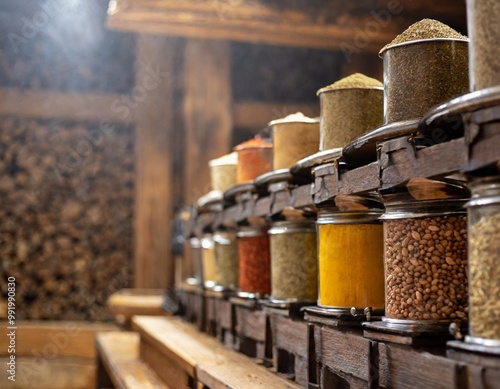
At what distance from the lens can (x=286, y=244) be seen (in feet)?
7.54

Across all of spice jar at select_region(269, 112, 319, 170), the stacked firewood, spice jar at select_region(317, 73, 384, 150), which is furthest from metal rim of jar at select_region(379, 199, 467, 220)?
→ the stacked firewood

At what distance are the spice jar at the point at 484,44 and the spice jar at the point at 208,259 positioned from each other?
7.56 feet

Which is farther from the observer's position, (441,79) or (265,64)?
(265,64)

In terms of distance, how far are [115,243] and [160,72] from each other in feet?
4.46

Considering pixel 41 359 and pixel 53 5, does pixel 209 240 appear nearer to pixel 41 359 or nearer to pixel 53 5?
pixel 41 359

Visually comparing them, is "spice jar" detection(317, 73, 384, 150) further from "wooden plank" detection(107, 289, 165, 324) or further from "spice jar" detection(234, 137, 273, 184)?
"wooden plank" detection(107, 289, 165, 324)

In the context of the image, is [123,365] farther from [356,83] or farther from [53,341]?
[356,83]

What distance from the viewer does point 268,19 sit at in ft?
15.6

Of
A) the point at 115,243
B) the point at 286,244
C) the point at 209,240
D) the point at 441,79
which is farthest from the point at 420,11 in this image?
the point at 115,243

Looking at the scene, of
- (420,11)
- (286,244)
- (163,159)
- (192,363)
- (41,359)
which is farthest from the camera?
(163,159)

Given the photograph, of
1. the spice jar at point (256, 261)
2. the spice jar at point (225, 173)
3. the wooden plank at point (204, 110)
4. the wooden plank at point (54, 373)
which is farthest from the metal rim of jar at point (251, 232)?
the wooden plank at point (54, 373)

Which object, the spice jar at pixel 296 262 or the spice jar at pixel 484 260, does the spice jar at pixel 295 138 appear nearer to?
the spice jar at pixel 296 262

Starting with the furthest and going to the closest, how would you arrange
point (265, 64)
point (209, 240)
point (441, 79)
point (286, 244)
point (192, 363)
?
point (265, 64) < point (209, 240) < point (192, 363) < point (286, 244) < point (441, 79)

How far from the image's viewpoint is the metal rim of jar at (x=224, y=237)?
3156 mm
